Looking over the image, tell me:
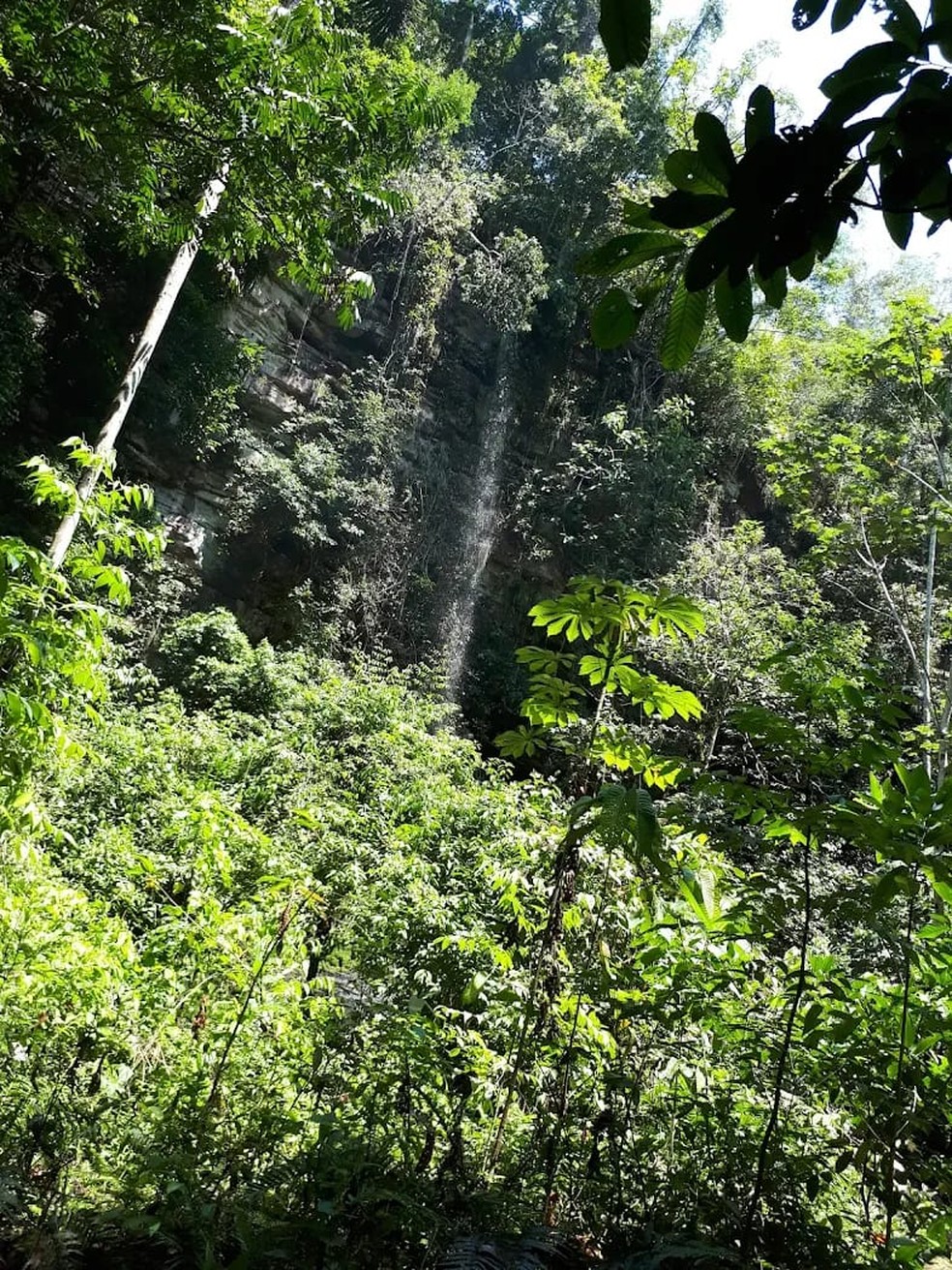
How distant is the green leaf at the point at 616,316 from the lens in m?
0.79

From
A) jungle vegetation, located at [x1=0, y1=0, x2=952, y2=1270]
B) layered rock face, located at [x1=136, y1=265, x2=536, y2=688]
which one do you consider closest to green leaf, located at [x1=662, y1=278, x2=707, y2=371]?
jungle vegetation, located at [x1=0, y1=0, x2=952, y2=1270]

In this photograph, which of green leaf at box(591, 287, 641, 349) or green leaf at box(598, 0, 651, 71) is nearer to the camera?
green leaf at box(598, 0, 651, 71)

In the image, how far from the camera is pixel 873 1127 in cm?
180

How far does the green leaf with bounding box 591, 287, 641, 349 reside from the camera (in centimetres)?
79

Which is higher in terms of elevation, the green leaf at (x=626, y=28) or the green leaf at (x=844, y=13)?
the green leaf at (x=844, y=13)

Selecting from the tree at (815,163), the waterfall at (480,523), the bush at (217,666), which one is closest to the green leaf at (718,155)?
the tree at (815,163)

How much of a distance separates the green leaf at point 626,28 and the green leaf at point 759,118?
114 millimetres

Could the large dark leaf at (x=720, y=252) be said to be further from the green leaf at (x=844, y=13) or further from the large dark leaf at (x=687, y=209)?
the green leaf at (x=844, y=13)

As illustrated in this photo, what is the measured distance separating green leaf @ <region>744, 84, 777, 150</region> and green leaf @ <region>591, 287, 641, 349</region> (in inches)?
7.1

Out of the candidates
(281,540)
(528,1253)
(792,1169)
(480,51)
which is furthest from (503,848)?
(480,51)

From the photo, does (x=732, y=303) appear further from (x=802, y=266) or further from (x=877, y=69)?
(x=877, y=69)

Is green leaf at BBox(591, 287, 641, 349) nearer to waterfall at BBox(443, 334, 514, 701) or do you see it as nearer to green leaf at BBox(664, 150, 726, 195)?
green leaf at BBox(664, 150, 726, 195)

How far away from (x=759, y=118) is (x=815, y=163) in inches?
2.9

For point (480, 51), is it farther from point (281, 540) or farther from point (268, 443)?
point (281, 540)
